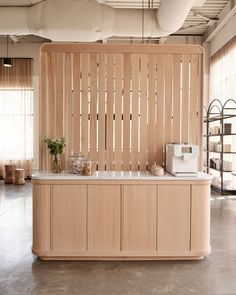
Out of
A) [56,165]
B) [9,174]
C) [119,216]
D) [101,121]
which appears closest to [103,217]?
[119,216]

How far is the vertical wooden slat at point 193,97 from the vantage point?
13.2ft

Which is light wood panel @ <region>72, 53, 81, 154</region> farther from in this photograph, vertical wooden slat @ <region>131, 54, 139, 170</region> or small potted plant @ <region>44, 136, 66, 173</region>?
vertical wooden slat @ <region>131, 54, 139, 170</region>

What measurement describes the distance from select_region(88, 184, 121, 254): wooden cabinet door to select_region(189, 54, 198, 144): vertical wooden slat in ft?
4.12

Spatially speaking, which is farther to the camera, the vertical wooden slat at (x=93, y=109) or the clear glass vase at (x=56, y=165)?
the vertical wooden slat at (x=93, y=109)

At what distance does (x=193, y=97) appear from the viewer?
13.3ft

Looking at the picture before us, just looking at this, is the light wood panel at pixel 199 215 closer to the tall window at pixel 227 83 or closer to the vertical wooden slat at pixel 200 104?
the vertical wooden slat at pixel 200 104

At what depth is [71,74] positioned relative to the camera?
4031 mm

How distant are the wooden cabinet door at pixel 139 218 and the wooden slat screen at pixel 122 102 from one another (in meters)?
0.60

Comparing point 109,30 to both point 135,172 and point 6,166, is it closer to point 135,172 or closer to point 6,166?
point 135,172

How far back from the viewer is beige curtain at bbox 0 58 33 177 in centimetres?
1048

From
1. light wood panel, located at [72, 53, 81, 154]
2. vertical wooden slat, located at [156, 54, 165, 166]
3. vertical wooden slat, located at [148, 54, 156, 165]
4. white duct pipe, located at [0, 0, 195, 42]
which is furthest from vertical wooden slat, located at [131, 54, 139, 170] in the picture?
white duct pipe, located at [0, 0, 195, 42]

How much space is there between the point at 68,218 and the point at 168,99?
74.4 inches

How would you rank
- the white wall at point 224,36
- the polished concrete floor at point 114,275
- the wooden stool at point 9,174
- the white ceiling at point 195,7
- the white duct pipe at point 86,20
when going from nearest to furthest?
the polished concrete floor at point 114,275, the white duct pipe at point 86,20, the white ceiling at point 195,7, the white wall at point 224,36, the wooden stool at point 9,174

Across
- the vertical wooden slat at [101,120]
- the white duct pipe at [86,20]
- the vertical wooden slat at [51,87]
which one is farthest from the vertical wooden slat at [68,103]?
the white duct pipe at [86,20]
